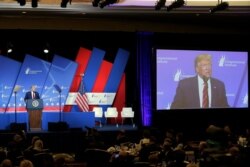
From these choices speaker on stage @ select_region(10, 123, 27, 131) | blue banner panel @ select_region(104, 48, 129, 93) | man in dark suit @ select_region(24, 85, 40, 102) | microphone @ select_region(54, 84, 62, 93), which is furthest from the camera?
blue banner panel @ select_region(104, 48, 129, 93)

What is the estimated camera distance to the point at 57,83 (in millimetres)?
18281

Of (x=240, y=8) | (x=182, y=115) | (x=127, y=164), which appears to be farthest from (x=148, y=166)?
(x=182, y=115)

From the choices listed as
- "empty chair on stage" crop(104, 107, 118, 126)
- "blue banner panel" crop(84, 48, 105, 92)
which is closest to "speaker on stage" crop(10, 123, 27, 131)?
"empty chair on stage" crop(104, 107, 118, 126)

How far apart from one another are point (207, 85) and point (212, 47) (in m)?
1.36

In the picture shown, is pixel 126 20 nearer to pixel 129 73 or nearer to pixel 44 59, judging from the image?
pixel 129 73

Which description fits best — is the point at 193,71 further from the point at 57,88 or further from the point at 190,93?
the point at 57,88

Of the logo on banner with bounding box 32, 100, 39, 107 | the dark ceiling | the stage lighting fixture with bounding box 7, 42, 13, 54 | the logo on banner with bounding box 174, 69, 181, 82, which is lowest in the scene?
the logo on banner with bounding box 32, 100, 39, 107

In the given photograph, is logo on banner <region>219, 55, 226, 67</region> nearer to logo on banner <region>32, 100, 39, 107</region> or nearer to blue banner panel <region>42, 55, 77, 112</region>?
blue banner panel <region>42, 55, 77, 112</region>

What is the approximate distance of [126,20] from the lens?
61.2 ft

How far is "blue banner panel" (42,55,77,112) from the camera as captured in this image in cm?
1817

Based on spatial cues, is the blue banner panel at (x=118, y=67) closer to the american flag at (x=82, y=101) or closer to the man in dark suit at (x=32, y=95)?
the american flag at (x=82, y=101)

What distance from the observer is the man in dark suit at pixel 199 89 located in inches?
711

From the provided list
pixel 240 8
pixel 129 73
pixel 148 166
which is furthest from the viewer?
pixel 129 73

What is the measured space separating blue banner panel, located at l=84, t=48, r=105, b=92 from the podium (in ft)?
8.88
